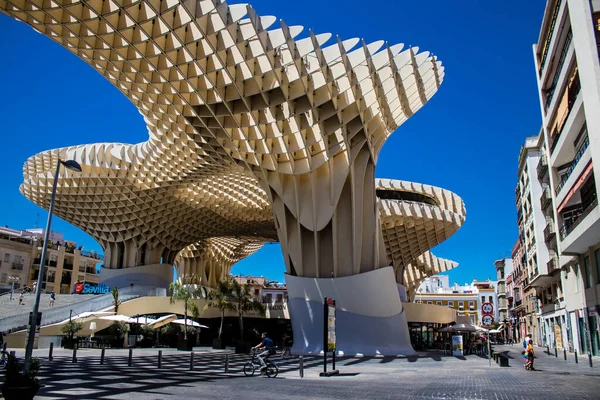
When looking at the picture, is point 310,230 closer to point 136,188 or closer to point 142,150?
point 142,150

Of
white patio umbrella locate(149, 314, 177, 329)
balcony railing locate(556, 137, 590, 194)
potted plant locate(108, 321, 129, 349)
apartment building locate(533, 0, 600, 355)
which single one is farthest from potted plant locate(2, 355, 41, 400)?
potted plant locate(108, 321, 129, 349)

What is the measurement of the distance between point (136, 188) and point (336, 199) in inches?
991

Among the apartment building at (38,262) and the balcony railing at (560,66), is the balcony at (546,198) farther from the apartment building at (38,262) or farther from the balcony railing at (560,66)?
the apartment building at (38,262)

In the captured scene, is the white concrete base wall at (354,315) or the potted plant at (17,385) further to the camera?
the white concrete base wall at (354,315)

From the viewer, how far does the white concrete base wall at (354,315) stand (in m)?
31.3

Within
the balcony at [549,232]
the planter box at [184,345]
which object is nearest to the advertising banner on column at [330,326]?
the planter box at [184,345]

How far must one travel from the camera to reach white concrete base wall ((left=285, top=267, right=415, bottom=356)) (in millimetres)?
31344

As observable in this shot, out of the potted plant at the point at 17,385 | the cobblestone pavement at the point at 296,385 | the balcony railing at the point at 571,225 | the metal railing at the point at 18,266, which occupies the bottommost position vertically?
the cobblestone pavement at the point at 296,385

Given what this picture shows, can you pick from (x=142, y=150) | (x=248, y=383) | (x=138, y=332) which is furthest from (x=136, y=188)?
(x=248, y=383)

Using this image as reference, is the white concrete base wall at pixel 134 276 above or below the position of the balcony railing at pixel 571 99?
below

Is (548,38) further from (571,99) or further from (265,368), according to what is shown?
(265,368)

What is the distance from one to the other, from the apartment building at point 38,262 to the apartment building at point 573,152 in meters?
59.3

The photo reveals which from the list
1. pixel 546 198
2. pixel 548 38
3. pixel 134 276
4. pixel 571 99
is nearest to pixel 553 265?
pixel 546 198

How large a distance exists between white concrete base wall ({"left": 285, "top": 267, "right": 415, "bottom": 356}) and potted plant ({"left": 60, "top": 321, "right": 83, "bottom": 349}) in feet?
50.5
